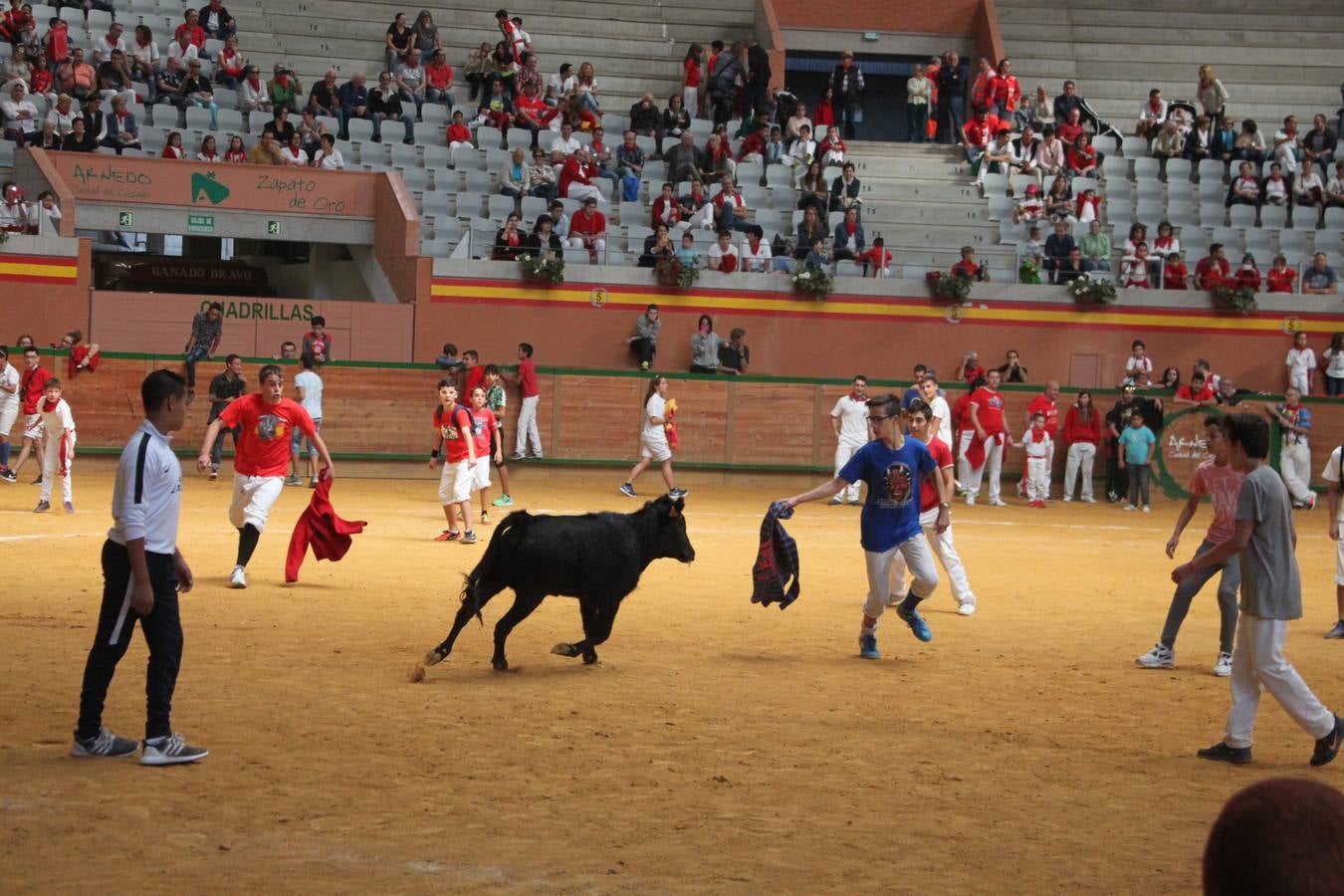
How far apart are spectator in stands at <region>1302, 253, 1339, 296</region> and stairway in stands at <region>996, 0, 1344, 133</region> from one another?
6.90m

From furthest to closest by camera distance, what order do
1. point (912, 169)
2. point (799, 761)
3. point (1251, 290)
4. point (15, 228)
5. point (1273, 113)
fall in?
point (1273, 113), point (912, 169), point (1251, 290), point (15, 228), point (799, 761)

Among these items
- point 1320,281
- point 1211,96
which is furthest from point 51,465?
point 1211,96

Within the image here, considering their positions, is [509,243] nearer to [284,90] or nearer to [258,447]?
[284,90]

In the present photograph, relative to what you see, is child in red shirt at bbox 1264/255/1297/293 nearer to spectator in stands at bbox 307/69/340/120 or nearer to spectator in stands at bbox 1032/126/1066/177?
spectator in stands at bbox 1032/126/1066/177

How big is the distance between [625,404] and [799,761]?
19965 mm

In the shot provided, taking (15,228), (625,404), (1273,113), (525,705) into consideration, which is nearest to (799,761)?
(525,705)

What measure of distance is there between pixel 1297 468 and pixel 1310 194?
361 inches

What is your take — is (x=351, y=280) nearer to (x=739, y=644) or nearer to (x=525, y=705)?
(x=739, y=644)

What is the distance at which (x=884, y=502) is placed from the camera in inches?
446

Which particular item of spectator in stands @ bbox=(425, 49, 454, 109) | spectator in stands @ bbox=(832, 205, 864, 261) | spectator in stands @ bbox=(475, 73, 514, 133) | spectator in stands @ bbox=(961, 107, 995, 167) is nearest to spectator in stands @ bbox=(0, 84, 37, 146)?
spectator in stands @ bbox=(475, 73, 514, 133)

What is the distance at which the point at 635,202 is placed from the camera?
31.9m

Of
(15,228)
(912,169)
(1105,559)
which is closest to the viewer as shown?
(1105,559)

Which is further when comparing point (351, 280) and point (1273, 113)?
point (1273, 113)

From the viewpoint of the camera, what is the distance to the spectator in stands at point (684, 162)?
3234cm
